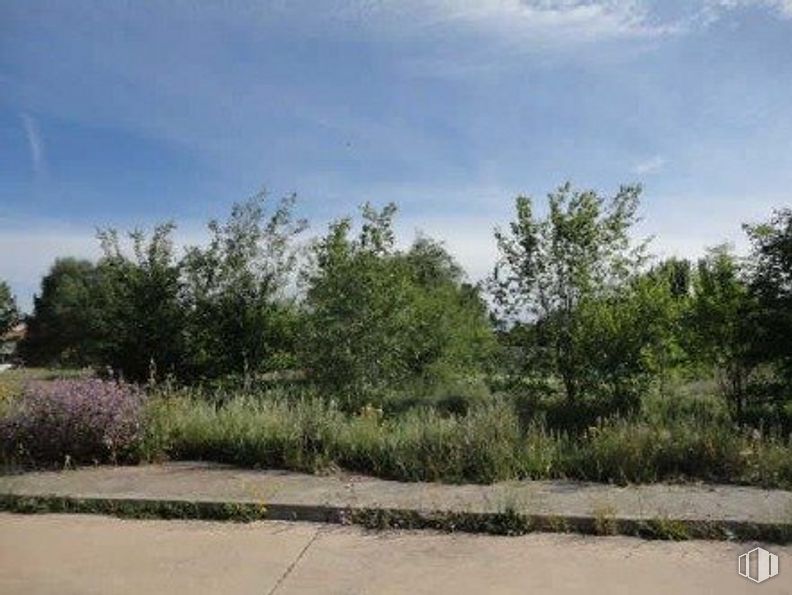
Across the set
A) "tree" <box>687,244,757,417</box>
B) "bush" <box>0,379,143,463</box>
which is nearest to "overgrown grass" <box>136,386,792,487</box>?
"bush" <box>0,379,143,463</box>

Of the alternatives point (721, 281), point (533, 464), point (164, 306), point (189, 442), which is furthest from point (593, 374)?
point (164, 306)

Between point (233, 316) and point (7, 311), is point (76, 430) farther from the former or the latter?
point (7, 311)

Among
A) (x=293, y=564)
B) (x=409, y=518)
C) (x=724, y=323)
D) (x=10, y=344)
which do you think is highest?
(x=724, y=323)

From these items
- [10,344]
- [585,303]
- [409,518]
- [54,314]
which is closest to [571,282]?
[585,303]

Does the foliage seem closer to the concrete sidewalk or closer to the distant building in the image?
the concrete sidewalk

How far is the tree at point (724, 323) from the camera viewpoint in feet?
39.5

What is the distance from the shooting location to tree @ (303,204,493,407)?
14477 millimetres

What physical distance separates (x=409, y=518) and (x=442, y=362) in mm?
10426

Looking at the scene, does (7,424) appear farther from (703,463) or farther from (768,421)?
(768,421)

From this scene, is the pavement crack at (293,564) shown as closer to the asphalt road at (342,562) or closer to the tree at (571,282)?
the asphalt road at (342,562)

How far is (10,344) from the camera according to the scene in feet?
226

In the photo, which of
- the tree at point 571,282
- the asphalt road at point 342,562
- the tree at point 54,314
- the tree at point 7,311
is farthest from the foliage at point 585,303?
the tree at point 7,311

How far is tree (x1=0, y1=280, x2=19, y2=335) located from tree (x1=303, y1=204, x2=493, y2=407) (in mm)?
49864

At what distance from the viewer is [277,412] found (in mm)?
9031
